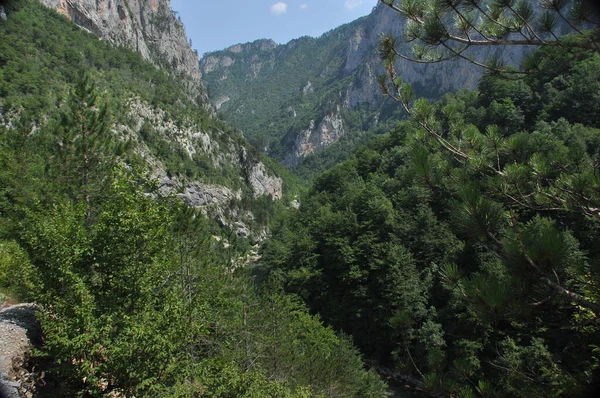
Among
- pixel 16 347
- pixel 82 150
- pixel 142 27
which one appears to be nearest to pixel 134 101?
pixel 142 27

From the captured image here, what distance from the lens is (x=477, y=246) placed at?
19.3 m

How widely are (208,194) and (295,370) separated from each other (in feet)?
203

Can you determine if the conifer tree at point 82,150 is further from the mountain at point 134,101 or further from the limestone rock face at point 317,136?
the limestone rock face at point 317,136

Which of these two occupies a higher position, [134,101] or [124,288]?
[134,101]

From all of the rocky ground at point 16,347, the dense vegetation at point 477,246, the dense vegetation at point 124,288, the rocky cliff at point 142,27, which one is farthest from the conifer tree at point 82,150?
the rocky cliff at point 142,27

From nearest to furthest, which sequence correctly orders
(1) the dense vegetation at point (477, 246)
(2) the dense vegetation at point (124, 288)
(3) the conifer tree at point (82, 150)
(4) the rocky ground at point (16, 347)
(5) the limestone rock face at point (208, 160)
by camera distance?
(1) the dense vegetation at point (477, 246), (4) the rocky ground at point (16, 347), (2) the dense vegetation at point (124, 288), (3) the conifer tree at point (82, 150), (5) the limestone rock face at point (208, 160)

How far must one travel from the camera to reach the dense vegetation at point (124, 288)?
6316 mm

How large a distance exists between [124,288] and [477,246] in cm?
1733

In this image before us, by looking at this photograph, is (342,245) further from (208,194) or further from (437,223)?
(208,194)

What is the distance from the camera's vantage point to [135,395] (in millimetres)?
6426

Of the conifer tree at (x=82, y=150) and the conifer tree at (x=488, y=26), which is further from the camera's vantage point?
the conifer tree at (x=82, y=150)

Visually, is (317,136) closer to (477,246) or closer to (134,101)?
(134,101)

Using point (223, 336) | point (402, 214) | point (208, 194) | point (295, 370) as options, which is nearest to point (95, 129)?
point (223, 336)

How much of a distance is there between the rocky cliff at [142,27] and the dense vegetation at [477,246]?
2723 inches
